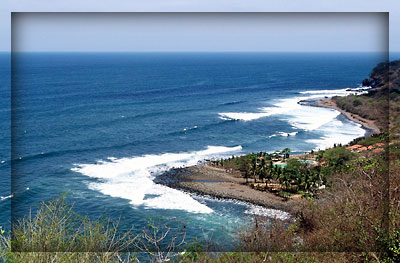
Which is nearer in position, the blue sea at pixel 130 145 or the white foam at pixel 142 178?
the blue sea at pixel 130 145

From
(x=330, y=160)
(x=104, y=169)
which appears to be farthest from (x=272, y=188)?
(x=104, y=169)

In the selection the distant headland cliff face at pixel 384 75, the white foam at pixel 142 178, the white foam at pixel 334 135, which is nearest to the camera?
the distant headland cliff face at pixel 384 75

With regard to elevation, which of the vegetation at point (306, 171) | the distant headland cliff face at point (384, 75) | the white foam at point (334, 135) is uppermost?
the distant headland cliff face at point (384, 75)

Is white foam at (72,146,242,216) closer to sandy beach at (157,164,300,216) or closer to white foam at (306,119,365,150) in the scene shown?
sandy beach at (157,164,300,216)

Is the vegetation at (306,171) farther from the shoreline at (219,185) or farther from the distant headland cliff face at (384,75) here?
the distant headland cliff face at (384,75)

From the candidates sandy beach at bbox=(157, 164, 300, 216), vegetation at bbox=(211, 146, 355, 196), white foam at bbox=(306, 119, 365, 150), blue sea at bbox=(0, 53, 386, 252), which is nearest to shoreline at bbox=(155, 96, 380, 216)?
sandy beach at bbox=(157, 164, 300, 216)

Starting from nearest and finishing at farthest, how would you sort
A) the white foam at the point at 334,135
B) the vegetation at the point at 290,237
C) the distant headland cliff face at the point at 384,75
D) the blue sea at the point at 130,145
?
the vegetation at the point at 290,237 < the blue sea at the point at 130,145 < the distant headland cliff face at the point at 384,75 < the white foam at the point at 334,135

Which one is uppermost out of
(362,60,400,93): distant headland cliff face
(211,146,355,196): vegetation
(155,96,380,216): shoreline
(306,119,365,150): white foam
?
(362,60,400,93): distant headland cliff face

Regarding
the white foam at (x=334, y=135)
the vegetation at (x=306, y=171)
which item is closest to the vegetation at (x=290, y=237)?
the white foam at (x=334, y=135)
